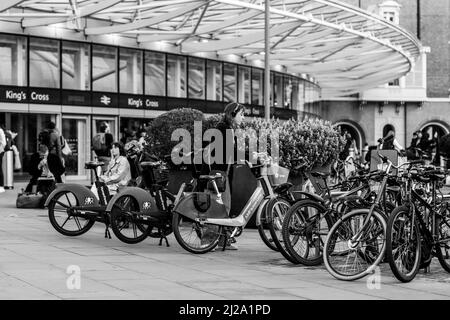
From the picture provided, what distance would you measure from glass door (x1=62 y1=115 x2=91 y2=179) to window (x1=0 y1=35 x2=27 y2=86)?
2230 mm

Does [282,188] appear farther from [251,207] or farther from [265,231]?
[265,231]

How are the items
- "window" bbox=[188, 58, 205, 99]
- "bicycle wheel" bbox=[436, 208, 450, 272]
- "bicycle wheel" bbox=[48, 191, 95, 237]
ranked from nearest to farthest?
"bicycle wheel" bbox=[436, 208, 450, 272], "bicycle wheel" bbox=[48, 191, 95, 237], "window" bbox=[188, 58, 205, 99]

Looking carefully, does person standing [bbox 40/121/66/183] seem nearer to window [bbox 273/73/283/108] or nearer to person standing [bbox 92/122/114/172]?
person standing [bbox 92/122/114/172]

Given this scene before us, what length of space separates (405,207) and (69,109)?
23340mm

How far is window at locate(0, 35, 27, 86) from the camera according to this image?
2858 cm

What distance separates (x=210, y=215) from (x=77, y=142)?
21.0 metres

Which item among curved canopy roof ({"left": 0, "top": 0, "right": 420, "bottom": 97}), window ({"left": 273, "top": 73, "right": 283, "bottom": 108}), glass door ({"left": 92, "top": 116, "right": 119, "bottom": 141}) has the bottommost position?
glass door ({"left": 92, "top": 116, "right": 119, "bottom": 141})

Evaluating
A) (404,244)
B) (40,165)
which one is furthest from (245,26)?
(404,244)

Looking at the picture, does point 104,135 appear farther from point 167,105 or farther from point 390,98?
point 390,98

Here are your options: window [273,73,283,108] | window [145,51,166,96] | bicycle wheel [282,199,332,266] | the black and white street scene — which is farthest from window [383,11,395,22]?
bicycle wheel [282,199,332,266]

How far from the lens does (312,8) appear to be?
107 feet

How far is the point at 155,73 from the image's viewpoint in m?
34.5

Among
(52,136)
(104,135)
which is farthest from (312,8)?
(52,136)

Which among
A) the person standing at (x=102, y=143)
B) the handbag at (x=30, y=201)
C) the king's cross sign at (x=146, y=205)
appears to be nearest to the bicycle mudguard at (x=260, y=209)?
the king's cross sign at (x=146, y=205)
